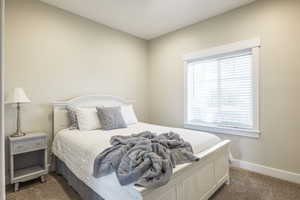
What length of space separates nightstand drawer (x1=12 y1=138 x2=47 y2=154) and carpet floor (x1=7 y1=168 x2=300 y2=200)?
526 mm

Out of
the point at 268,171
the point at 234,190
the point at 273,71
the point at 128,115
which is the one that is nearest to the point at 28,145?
the point at 128,115

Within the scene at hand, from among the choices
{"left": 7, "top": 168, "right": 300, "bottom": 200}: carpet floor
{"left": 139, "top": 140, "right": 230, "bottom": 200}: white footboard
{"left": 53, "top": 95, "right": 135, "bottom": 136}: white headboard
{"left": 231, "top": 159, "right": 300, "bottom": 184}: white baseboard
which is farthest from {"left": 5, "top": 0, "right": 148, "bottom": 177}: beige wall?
{"left": 231, "top": 159, "right": 300, "bottom": 184}: white baseboard

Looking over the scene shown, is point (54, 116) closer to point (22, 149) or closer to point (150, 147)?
point (22, 149)

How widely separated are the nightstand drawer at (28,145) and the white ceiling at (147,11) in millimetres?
2223

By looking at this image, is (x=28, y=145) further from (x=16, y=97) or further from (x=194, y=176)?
(x=194, y=176)

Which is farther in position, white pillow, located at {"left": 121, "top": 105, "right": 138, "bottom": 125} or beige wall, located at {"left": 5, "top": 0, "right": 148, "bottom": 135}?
white pillow, located at {"left": 121, "top": 105, "right": 138, "bottom": 125}

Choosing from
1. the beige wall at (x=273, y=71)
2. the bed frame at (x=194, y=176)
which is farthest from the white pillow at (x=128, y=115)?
the beige wall at (x=273, y=71)

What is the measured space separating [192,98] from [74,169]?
256cm

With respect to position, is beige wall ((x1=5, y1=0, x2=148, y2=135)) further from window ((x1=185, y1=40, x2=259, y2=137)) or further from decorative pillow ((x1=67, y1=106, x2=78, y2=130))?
window ((x1=185, y1=40, x2=259, y2=137))

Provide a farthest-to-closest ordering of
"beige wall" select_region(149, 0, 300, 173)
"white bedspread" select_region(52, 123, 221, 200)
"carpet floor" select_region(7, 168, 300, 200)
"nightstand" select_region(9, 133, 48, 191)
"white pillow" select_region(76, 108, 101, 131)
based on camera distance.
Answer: "white pillow" select_region(76, 108, 101, 131) < "beige wall" select_region(149, 0, 300, 173) < "nightstand" select_region(9, 133, 48, 191) < "carpet floor" select_region(7, 168, 300, 200) < "white bedspread" select_region(52, 123, 221, 200)

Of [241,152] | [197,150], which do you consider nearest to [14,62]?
[197,150]

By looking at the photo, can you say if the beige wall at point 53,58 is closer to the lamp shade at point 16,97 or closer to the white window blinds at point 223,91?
the lamp shade at point 16,97

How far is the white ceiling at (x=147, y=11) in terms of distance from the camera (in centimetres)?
273

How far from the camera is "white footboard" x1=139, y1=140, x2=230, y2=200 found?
1408 mm
